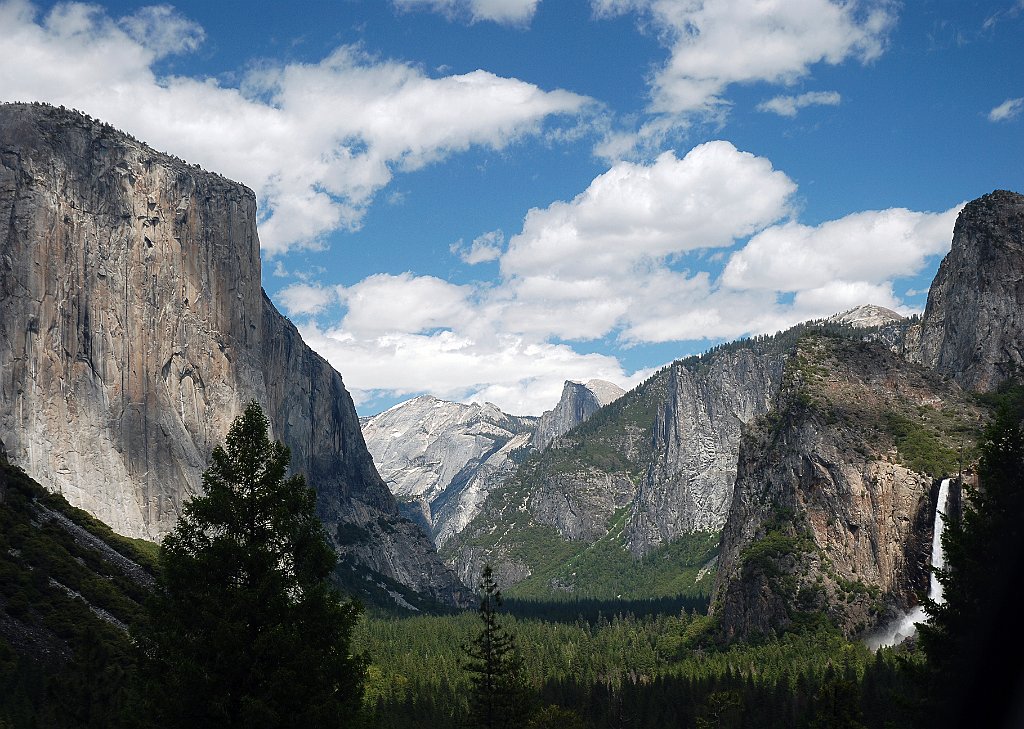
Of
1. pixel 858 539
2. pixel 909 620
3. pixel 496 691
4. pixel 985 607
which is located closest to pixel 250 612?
pixel 985 607

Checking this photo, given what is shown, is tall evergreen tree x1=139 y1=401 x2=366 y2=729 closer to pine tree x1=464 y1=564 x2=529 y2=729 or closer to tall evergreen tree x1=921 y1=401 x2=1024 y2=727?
tall evergreen tree x1=921 y1=401 x2=1024 y2=727

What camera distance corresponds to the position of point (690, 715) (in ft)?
401

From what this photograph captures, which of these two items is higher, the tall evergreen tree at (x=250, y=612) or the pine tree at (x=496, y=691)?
the tall evergreen tree at (x=250, y=612)

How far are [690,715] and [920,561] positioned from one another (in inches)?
3148

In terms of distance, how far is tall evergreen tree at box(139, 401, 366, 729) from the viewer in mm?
25453

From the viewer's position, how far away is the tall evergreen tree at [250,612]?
25.5 meters

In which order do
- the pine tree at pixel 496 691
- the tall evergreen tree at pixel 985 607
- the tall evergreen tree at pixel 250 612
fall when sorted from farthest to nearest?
the pine tree at pixel 496 691 → the tall evergreen tree at pixel 985 607 → the tall evergreen tree at pixel 250 612

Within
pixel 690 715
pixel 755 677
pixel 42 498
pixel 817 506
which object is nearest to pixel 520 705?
pixel 690 715

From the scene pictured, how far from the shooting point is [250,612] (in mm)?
26359

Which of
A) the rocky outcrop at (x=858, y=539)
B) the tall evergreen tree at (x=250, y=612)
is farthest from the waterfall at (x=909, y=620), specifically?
the tall evergreen tree at (x=250, y=612)

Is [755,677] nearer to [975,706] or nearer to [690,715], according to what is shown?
[690,715]

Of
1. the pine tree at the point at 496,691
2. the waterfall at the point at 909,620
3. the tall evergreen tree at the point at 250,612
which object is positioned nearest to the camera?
the tall evergreen tree at the point at 250,612

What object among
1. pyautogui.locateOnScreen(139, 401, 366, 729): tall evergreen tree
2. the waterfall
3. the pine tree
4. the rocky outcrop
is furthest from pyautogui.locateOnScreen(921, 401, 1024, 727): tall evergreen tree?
the rocky outcrop

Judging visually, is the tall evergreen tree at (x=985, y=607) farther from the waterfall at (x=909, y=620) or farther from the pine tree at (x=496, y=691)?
the waterfall at (x=909, y=620)
